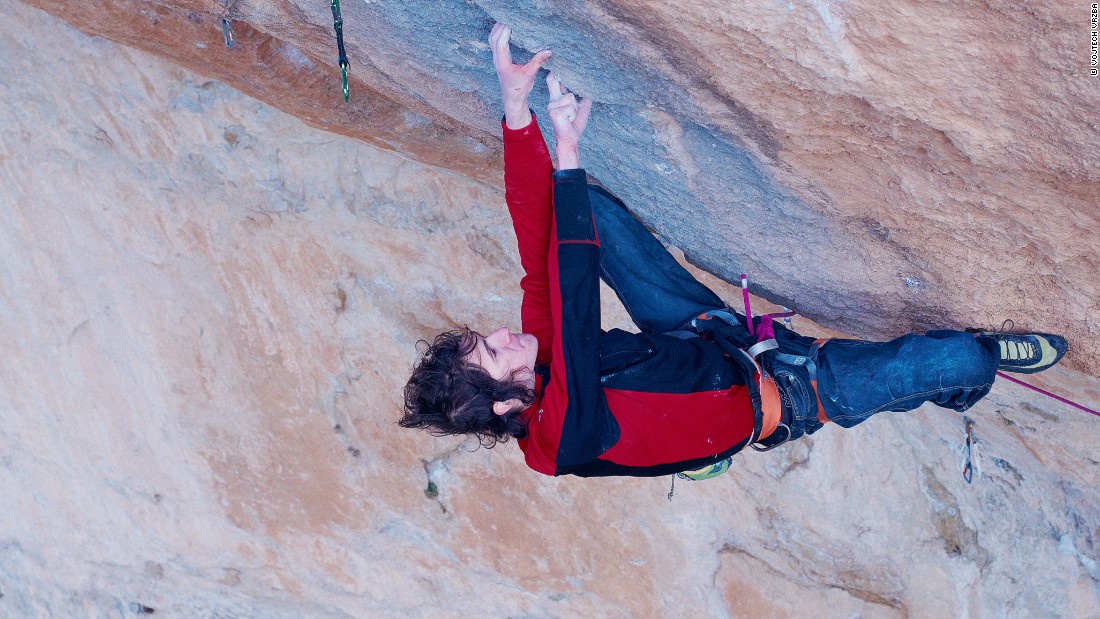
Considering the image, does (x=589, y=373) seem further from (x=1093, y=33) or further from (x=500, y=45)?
(x=1093, y=33)

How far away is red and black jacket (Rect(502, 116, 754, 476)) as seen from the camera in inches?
75.7

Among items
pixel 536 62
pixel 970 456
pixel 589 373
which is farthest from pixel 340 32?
pixel 970 456

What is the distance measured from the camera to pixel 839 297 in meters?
2.73

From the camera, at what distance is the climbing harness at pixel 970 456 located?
11.3ft

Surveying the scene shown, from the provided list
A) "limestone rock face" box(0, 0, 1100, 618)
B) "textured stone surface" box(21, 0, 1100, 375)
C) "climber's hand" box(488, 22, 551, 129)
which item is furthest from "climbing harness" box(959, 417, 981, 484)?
"climber's hand" box(488, 22, 551, 129)

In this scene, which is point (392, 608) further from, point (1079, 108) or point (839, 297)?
point (1079, 108)

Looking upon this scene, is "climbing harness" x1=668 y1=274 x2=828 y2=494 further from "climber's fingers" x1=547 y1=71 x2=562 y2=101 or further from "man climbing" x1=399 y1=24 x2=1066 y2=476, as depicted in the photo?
"climber's fingers" x1=547 y1=71 x2=562 y2=101

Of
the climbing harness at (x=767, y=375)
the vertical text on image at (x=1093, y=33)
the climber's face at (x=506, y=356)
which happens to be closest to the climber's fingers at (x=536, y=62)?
the climber's face at (x=506, y=356)

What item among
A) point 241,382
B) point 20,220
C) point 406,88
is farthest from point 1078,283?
point 20,220

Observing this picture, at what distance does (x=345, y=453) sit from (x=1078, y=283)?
2.44 metres

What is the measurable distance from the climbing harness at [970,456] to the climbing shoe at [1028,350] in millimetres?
1159

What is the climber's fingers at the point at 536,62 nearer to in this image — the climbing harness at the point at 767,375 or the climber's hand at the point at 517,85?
the climber's hand at the point at 517,85

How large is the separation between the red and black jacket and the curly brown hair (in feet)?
0.22

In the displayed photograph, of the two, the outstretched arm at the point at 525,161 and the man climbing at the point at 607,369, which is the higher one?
the outstretched arm at the point at 525,161
